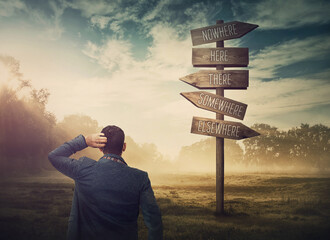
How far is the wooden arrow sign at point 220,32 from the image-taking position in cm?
803

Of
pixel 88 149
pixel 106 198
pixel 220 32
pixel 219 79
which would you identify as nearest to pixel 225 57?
pixel 219 79

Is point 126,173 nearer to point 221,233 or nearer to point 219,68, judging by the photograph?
point 221,233

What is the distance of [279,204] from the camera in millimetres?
10562

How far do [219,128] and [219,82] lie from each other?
67.7 inches

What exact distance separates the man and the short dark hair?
0.21ft

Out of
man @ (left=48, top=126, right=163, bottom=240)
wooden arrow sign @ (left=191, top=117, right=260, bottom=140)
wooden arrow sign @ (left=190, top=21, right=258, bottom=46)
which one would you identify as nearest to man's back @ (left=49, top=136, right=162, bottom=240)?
man @ (left=48, top=126, right=163, bottom=240)

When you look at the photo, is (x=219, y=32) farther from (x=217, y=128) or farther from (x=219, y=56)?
(x=217, y=128)

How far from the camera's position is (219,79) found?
26.2 feet

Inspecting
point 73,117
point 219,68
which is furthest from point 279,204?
point 73,117

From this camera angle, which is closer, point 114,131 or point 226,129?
point 114,131

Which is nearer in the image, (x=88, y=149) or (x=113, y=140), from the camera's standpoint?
(x=113, y=140)

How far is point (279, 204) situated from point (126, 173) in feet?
35.2

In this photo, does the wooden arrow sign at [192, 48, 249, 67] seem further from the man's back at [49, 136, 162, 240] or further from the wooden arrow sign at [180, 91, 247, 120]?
the man's back at [49, 136, 162, 240]

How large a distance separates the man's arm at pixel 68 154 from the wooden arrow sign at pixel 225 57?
623cm
